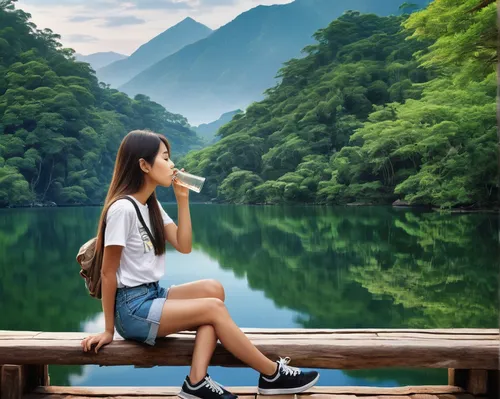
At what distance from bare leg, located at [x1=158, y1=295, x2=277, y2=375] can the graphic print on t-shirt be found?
0.16 metres

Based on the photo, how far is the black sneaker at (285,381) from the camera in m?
1.65

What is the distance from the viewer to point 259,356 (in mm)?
1609

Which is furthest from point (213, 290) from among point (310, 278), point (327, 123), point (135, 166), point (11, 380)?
point (327, 123)

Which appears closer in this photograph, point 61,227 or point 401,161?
point 61,227

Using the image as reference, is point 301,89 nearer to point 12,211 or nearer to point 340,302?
point 12,211

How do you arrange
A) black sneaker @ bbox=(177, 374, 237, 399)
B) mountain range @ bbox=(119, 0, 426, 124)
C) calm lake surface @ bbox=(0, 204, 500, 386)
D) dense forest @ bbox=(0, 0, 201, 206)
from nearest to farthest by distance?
black sneaker @ bbox=(177, 374, 237, 399)
calm lake surface @ bbox=(0, 204, 500, 386)
dense forest @ bbox=(0, 0, 201, 206)
mountain range @ bbox=(119, 0, 426, 124)

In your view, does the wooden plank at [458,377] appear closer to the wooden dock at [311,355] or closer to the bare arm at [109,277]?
the wooden dock at [311,355]

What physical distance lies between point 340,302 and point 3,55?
25.0m

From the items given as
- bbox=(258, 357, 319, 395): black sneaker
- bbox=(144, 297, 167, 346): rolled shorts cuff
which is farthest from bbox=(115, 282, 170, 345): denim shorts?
bbox=(258, 357, 319, 395): black sneaker

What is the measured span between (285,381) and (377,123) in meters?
16.8

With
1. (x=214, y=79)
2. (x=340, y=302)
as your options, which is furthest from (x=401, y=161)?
(x=214, y=79)

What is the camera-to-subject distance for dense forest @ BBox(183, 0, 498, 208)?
13.1 m

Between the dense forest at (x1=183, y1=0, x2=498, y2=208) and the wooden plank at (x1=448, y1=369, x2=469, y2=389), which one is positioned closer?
the wooden plank at (x1=448, y1=369, x2=469, y2=389)

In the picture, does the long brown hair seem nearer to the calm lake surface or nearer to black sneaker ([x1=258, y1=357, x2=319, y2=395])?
black sneaker ([x1=258, y1=357, x2=319, y2=395])
